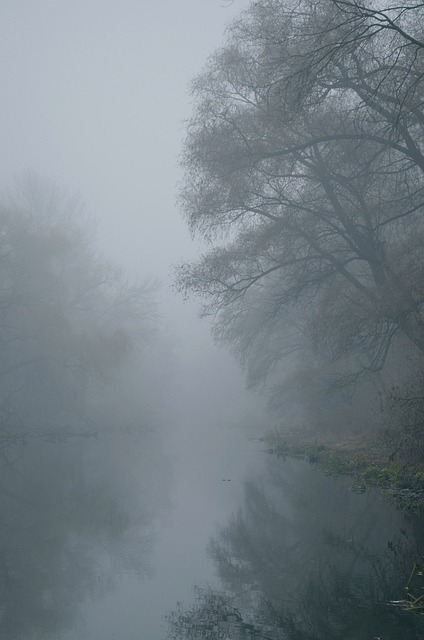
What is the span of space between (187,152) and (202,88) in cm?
191

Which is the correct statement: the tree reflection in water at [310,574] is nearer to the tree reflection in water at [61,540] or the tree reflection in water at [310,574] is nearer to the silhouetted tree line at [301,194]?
the tree reflection in water at [61,540]

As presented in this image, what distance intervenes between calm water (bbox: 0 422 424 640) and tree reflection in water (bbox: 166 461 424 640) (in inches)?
0.7

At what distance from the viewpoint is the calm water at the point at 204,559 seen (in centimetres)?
568

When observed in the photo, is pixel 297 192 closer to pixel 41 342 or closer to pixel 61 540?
pixel 61 540

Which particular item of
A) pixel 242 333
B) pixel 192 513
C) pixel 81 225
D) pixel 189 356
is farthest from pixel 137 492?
pixel 189 356

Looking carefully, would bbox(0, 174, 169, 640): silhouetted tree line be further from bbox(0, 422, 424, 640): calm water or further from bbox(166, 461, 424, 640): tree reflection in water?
bbox(166, 461, 424, 640): tree reflection in water

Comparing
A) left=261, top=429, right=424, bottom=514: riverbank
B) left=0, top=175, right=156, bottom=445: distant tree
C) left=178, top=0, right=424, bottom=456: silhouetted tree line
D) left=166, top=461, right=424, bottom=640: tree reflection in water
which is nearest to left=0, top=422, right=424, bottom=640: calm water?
left=166, top=461, right=424, bottom=640: tree reflection in water

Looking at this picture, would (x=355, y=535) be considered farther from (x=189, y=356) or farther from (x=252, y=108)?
(x=189, y=356)

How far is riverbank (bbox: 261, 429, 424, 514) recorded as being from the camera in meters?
11.9

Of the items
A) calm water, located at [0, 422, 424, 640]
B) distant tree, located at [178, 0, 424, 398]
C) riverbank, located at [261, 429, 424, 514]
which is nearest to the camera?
calm water, located at [0, 422, 424, 640]

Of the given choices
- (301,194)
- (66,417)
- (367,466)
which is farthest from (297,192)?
(66,417)

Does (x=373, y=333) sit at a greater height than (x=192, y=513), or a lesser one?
greater

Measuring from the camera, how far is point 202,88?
18.6 m

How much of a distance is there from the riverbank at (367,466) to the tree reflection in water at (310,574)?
1.52ft
